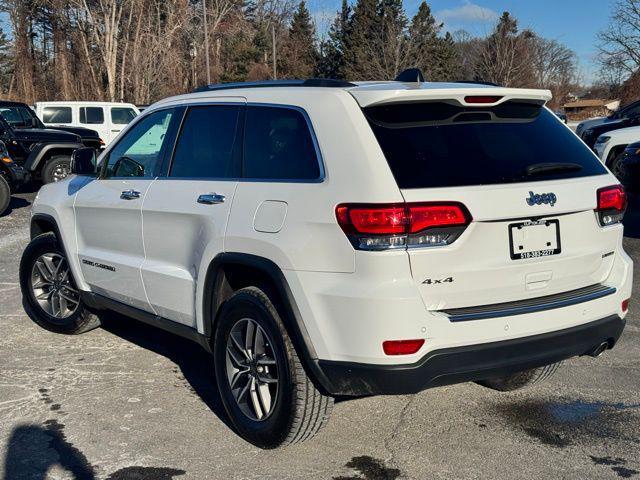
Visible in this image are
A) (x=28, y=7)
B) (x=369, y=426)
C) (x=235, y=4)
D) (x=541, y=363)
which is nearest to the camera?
(x=541, y=363)

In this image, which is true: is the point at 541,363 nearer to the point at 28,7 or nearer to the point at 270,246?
the point at 270,246

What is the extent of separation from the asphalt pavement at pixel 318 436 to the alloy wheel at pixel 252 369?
23 cm

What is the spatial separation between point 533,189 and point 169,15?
136 ft

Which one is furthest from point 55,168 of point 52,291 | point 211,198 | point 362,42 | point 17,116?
point 362,42

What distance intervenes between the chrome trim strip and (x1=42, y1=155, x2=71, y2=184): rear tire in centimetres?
1327

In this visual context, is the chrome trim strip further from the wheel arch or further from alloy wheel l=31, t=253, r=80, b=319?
alloy wheel l=31, t=253, r=80, b=319

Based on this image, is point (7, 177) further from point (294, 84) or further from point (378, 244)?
point (378, 244)

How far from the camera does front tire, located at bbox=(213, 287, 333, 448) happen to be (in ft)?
11.0

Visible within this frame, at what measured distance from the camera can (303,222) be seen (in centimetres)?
322

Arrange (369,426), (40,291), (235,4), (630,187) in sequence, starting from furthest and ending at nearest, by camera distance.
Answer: (235,4) < (630,187) < (40,291) < (369,426)

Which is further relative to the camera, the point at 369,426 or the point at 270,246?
the point at 369,426

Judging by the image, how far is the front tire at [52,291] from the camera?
18.1 ft

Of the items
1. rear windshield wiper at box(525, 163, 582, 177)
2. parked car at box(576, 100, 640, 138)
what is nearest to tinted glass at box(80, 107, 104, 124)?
parked car at box(576, 100, 640, 138)

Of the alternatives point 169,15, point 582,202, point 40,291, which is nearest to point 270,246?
point 582,202
